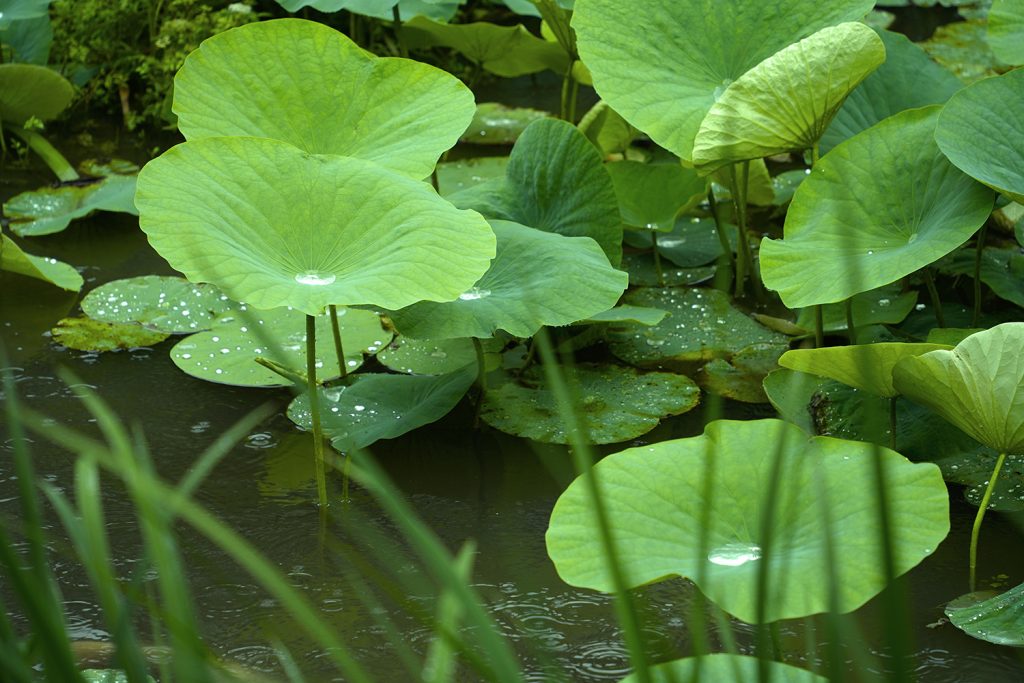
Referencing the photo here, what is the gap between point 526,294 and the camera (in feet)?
5.66

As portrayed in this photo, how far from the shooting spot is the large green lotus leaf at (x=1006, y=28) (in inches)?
77.0

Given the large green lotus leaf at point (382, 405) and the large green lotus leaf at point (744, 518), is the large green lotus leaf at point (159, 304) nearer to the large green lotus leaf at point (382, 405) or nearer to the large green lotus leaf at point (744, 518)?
the large green lotus leaf at point (382, 405)

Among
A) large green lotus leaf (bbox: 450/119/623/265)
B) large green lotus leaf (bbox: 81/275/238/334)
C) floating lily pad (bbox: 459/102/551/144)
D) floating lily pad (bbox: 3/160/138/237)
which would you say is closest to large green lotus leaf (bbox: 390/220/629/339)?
large green lotus leaf (bbox: 450/119/623/265)

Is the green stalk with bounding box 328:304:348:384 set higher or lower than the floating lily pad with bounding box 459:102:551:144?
lower

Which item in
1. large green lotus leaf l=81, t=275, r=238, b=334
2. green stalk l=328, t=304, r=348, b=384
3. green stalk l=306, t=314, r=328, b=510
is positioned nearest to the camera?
green stalk l=306, t=314, r=328, b=510

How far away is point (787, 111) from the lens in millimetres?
1835

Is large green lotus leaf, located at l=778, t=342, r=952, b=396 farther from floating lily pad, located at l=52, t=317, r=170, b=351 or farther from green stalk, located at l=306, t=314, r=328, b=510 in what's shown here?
floating lily pad, located at l=52, t=317, r=170, b=351

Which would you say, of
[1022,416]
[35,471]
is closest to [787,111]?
[1022,416]

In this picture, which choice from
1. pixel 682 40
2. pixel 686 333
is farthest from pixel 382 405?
pixel 682 40

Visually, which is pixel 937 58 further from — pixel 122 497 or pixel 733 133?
pixel 122 497

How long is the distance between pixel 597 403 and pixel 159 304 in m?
0.93

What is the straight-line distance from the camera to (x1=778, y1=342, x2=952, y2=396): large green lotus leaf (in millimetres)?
1438

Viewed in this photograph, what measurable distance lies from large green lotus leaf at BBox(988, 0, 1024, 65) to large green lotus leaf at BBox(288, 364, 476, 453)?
41.4 inches

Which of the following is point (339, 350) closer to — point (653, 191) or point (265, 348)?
point (265, 348)
